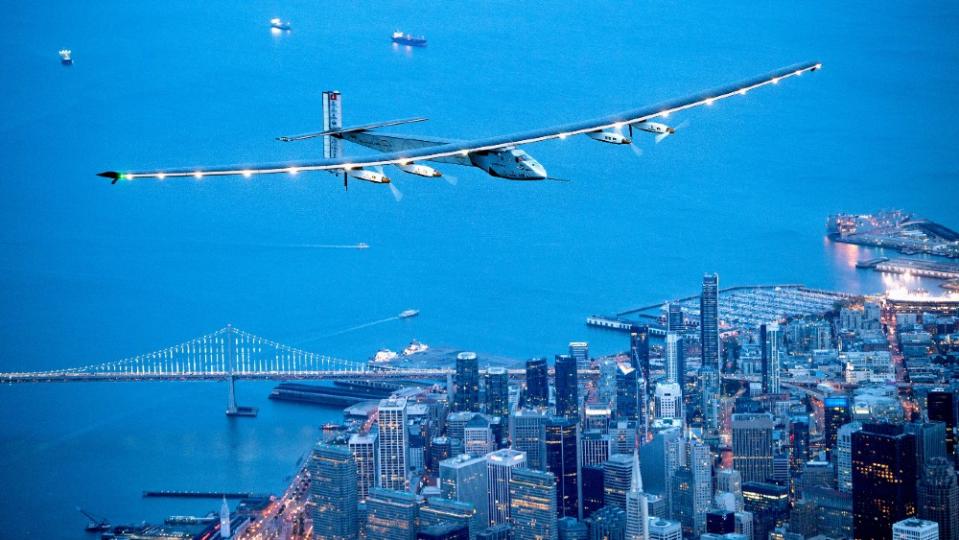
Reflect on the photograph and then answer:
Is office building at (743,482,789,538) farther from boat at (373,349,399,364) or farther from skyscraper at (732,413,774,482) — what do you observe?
boat at (373,349,399,364)

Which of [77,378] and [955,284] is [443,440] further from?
[955,284]

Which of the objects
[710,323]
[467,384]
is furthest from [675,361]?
[467,384]

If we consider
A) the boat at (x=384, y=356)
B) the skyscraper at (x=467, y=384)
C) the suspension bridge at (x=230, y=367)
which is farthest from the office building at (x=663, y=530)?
the boat at (x=384, y=356)

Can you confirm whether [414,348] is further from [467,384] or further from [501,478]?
[501,478]

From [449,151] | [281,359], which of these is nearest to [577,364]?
[281,359]

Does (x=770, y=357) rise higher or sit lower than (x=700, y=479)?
higher

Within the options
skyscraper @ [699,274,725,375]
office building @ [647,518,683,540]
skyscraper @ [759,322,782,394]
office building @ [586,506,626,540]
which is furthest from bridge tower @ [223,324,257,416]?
skyscraper @ [759,322,782,394]
